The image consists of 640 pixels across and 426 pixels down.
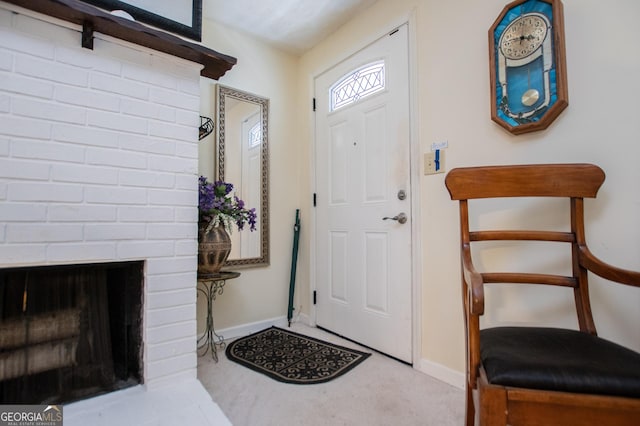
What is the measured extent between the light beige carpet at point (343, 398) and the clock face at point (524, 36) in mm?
1645

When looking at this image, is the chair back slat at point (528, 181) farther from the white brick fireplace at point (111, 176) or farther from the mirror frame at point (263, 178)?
the mirror frame at point (263, 178)

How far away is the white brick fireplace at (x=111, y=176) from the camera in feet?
3.65

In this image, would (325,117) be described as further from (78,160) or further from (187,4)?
(78,160)

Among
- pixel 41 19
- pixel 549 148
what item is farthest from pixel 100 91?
pixel 549 148

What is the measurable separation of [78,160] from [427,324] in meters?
1.88

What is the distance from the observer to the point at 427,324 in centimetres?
174

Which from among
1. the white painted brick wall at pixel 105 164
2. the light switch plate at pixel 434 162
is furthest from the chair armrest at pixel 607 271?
the white painted brick wall at pixel 105 164

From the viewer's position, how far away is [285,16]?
7.28 feet

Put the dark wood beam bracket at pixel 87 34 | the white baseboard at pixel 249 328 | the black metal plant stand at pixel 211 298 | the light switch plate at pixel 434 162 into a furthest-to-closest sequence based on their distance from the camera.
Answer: the white baseboard at pixel 249 328 < the black metal plant stand at pixel 211 298 < the light switch plate at pixel 434 162 < the dark wood beam bracket at pixel 87 34

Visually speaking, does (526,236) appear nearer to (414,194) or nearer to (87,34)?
(414,194)

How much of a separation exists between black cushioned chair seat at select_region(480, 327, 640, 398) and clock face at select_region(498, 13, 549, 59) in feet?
3.89

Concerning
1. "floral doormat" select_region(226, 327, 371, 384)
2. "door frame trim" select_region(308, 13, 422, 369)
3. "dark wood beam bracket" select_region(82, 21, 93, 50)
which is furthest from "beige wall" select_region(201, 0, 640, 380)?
"dark wood beam bracket" select_region(82, 21, 93, 50)

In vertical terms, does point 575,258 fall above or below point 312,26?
below

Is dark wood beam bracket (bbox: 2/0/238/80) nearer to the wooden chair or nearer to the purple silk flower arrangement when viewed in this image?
the purple silk flower arrangement
